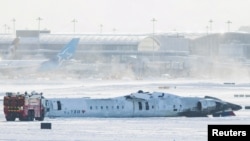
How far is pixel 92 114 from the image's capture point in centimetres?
7756

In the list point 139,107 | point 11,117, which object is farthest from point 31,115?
point 139,107

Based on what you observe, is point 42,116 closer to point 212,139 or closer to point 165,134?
point 165,134

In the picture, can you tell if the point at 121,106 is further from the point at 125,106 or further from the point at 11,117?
the point at 11,117

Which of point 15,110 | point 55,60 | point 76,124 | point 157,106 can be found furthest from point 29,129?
point 55,60

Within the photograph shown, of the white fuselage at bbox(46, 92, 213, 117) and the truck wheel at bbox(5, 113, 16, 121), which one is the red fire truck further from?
the white fuselage at bbox(46, 92, 213, 117)

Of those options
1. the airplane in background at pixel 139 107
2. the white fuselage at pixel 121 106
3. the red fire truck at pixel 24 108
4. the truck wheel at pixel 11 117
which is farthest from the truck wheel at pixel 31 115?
the white fuselage at pixel 121 106

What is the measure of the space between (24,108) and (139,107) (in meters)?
9.85

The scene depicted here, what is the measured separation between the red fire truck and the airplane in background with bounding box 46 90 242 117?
3.84 feet

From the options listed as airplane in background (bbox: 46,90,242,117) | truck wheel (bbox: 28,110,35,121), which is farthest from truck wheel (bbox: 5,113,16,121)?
airplane in background (bbox: 46,90,242,117)

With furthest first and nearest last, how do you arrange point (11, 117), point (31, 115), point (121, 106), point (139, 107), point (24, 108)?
point (139, 107), point (121, 106), point (31, 115), point (11, 117), point (24, 108)

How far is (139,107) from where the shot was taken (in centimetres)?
7844

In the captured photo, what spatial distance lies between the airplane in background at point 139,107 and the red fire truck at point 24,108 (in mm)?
1171

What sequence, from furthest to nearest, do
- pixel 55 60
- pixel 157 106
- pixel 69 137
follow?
pixel 55 60, pixel 157 106, pixel 69 137

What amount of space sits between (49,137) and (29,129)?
646cm
